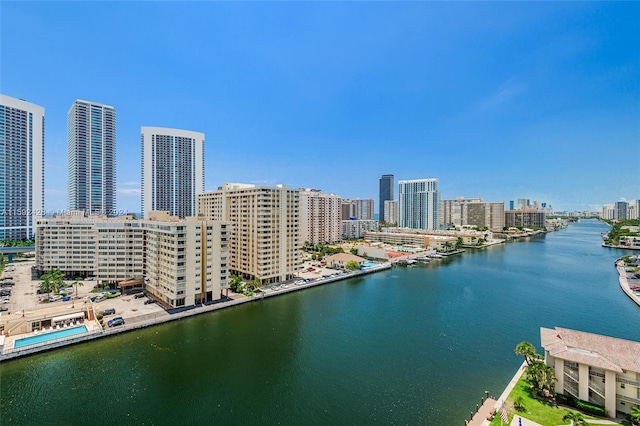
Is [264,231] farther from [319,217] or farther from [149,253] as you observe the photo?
[319,217]

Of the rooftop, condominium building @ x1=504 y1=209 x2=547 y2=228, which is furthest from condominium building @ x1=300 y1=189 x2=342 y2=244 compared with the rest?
condominium building @ x1=504 y1=209 x2=547 y2=228

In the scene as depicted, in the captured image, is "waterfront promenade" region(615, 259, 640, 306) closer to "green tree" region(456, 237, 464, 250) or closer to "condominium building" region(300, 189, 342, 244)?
"green tree" region(456, 237, 464, 250)

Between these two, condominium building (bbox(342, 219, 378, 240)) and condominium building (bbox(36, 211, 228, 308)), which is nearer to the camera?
condominium building (bbox(36, 211, 228, 308))

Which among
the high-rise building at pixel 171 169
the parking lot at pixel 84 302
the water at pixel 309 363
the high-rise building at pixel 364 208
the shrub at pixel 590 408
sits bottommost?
the water at pixel 309 363

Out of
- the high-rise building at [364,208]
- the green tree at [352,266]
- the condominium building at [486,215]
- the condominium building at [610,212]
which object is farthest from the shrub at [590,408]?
the condominium building at [610,212]

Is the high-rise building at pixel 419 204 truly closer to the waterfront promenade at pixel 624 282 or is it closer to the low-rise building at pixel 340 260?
the waterfront promenade at pixel 624 282

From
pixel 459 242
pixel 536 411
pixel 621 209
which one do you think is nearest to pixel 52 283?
pixel 536 411
